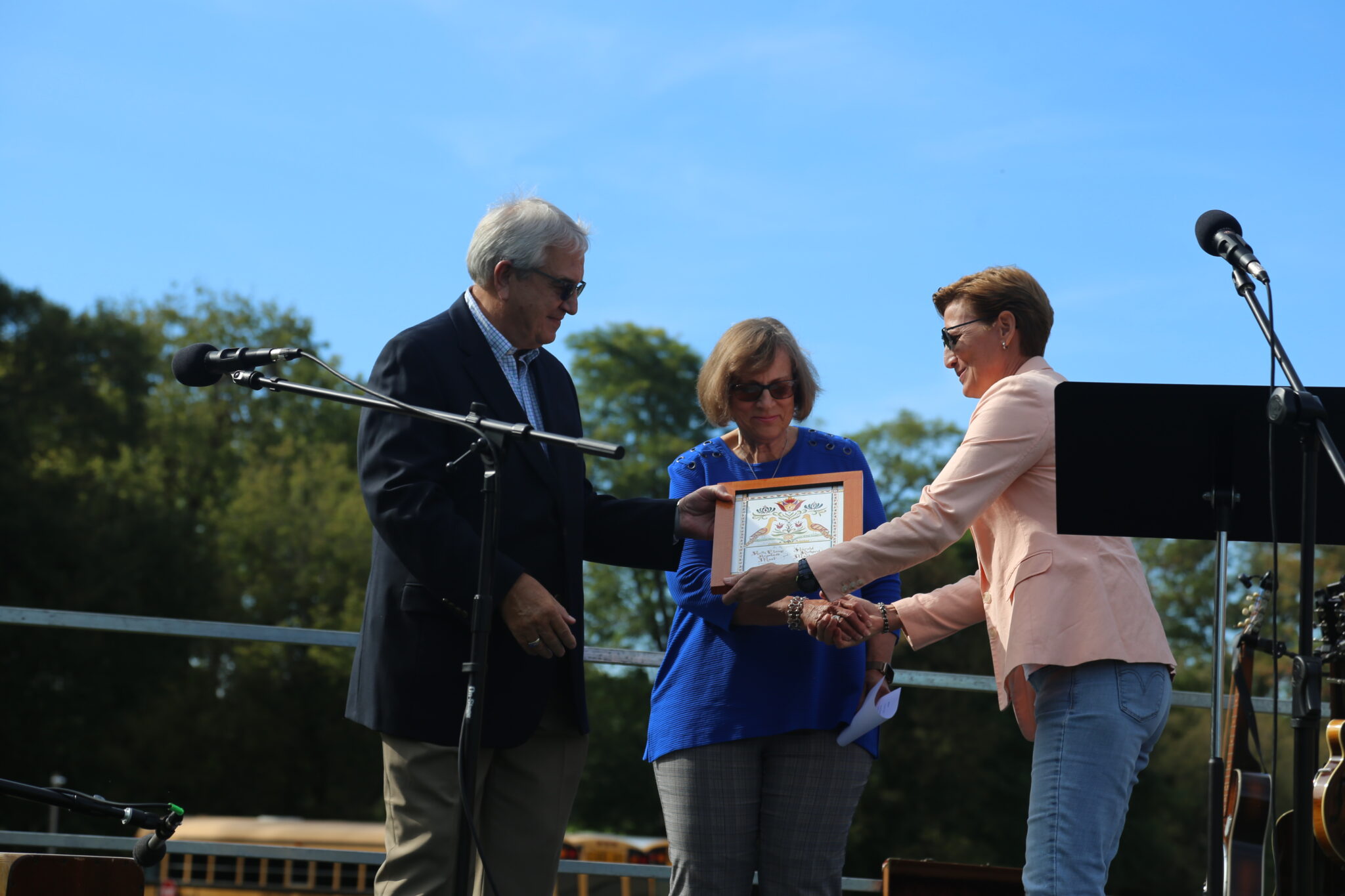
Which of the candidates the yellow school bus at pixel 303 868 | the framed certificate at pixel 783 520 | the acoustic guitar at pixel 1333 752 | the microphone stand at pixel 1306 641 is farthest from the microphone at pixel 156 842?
the yellow school bus at pixel 303 868

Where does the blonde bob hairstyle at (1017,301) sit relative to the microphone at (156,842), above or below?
Answer: above

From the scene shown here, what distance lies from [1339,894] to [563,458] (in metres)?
2.89

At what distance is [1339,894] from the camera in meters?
4.14

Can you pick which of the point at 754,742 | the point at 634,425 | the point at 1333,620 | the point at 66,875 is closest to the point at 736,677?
the point at 754,742

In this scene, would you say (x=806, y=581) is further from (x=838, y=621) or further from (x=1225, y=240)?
(x=1225, y=240)

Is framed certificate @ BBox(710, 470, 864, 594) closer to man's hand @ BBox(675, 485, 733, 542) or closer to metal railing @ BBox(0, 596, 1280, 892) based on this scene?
man's hand @ BBox(675, 485, 733, 542)

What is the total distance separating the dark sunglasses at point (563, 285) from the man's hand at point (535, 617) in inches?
32.3

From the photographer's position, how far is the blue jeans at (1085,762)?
9.45 ft

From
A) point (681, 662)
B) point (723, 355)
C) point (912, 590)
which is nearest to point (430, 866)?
point (681, 662)

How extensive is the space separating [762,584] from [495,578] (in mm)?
866

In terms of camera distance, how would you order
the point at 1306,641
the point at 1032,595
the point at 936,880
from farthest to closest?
the point at 936,880, the point at 1032,595, the point at 1306,641

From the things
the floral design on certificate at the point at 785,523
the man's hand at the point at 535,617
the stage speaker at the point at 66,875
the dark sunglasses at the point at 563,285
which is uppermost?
the dark sunglasses at the point at 563,285

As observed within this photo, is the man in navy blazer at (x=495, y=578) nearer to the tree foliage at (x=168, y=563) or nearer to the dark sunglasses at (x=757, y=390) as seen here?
the dark sunglasses at (x=757, y=390)

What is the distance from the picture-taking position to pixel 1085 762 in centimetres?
293
